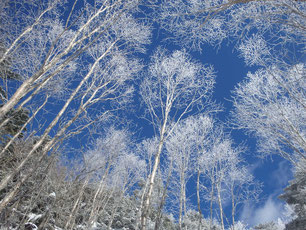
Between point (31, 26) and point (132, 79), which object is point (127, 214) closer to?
point (132, 79)

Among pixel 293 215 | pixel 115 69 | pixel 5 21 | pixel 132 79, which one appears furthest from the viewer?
pixel 293 215

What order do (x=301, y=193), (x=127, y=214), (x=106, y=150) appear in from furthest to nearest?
(x=127, y=214), (x=301, y=193), (x=106, y=150)

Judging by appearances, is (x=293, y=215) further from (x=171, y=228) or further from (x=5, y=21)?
(x=5, y=21)

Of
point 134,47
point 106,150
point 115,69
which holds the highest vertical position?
point 134,47

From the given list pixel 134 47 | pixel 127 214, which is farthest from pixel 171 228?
pixel 134 47

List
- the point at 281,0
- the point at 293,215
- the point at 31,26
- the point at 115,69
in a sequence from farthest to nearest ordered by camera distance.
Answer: the point at 293,215
the point at 115,69
the point at 31,26
the point at 281,0

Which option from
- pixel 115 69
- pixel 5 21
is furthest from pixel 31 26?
pixel 115 69

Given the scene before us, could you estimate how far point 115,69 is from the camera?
699 centimetres

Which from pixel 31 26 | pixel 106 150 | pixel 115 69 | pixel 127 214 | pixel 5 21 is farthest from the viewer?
pixel 127 214

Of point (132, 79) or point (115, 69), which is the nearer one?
point (115, 69)

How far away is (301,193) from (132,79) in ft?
43.3

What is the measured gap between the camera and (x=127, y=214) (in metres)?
14.8

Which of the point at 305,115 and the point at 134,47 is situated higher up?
the point at 134,47

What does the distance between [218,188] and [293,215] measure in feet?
26.3
